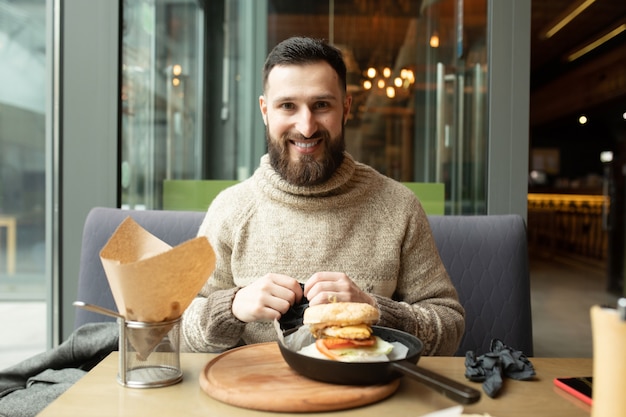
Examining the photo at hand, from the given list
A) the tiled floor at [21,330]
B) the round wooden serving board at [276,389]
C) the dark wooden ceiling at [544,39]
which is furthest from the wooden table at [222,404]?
the tiled floor at [21,330]

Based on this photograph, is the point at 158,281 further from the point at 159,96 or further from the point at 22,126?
the point at 22,126

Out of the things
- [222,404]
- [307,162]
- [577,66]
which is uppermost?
[577,66]

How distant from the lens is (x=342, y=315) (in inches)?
32.0

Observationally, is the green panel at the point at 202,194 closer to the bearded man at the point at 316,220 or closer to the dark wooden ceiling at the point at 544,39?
the dark wooden ceiling at the point at 544,39

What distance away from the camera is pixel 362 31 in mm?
3096

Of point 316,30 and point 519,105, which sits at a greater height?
point 316,30

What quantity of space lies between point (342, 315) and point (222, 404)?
20cm

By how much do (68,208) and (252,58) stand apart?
1033mm

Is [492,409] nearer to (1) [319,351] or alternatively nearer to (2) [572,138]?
(1) [319,351]

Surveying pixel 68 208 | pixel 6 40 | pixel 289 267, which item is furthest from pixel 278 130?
pixel 6 40

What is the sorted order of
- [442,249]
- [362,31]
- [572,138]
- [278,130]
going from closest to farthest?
[278,130], [442,249], [362,31], [572,138]

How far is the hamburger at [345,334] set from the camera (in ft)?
2.59

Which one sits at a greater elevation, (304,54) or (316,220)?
(304,54)

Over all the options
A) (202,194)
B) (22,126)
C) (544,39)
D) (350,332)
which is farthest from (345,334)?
(544,39)
